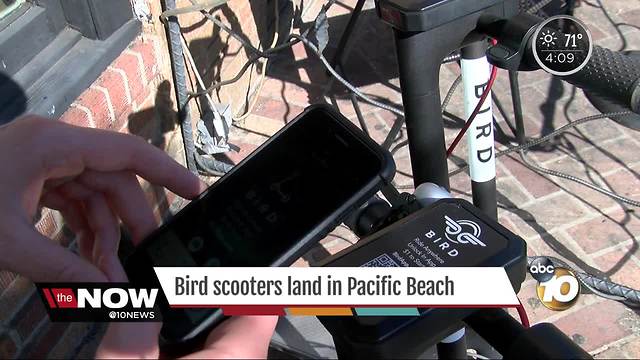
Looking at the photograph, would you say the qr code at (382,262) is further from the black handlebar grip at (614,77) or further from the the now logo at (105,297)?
the black handlebar grip at (614,77)

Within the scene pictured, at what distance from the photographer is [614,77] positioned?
1.05m

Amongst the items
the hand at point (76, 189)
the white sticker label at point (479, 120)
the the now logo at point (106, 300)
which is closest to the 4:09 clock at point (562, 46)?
the white sticker label at point (479, 120)

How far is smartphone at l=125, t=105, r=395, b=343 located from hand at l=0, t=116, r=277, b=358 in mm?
40

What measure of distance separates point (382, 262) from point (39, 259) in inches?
16.8

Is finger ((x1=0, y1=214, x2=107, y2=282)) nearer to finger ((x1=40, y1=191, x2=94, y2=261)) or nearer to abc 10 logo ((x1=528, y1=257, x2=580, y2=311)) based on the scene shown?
finger ((x1=40, y1=191, x2=94, y2=261))

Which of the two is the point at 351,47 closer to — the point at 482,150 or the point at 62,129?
the point at 482,150

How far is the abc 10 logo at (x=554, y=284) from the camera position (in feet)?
4.22

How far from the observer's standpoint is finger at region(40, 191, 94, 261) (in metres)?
1.02

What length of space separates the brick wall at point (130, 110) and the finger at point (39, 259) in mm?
952

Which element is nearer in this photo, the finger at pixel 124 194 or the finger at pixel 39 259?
the finger at pixel 39 259

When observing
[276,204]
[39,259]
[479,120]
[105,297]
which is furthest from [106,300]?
[479,120]

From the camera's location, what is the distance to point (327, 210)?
99 centimetres

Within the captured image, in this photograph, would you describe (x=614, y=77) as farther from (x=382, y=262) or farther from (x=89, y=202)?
(x=89, y=202)

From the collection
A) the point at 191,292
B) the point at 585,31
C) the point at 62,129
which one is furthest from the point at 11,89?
the point at 585,31
